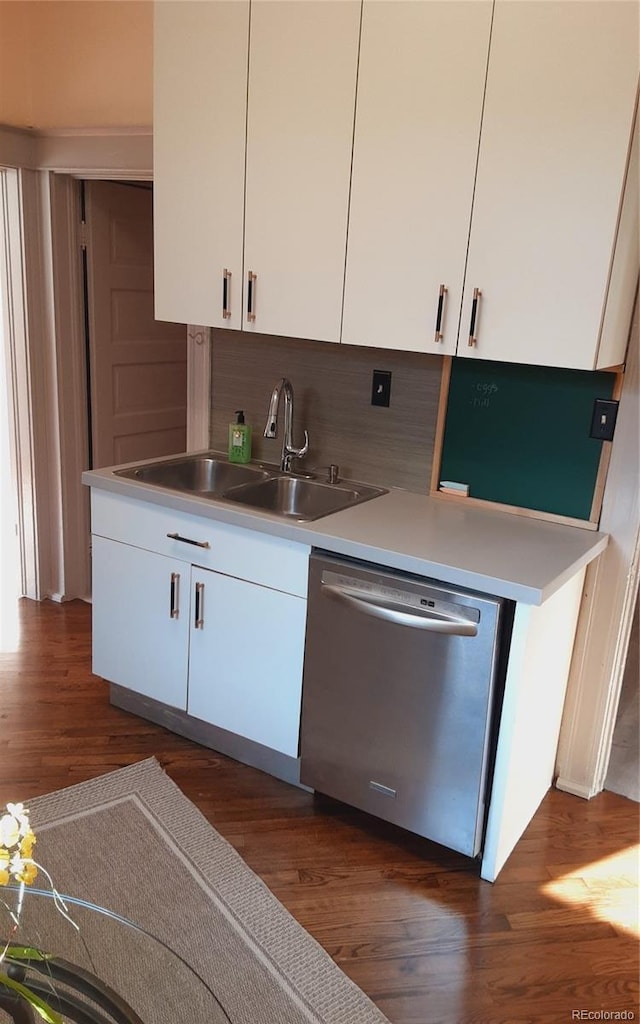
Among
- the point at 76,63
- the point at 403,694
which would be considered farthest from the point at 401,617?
the point at 76,63

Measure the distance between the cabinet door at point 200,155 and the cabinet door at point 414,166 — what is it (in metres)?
0.45

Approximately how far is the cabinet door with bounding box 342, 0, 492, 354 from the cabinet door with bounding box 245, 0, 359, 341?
0.06m

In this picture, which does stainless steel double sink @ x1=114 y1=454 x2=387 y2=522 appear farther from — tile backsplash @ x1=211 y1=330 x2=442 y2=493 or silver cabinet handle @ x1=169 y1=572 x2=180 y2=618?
silver cabinet handle @ x1=169 y1=572 x2=180 y2=618

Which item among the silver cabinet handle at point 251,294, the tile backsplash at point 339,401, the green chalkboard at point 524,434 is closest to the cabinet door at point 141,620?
the tile backsplash at point 339,401

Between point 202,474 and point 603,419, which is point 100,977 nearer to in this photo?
point 603,419

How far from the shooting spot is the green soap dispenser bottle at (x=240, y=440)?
319 cm

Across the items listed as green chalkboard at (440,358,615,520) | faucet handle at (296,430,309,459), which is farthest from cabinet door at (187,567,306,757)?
green chalkboard at (440,358,615,520)

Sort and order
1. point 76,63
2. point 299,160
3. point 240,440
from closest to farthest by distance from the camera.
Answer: point 299,160 < point 240,440 < point 76,63

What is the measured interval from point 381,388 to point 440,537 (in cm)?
72

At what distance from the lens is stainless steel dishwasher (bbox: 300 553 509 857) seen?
7.23 feet

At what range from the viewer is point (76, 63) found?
11.6ft

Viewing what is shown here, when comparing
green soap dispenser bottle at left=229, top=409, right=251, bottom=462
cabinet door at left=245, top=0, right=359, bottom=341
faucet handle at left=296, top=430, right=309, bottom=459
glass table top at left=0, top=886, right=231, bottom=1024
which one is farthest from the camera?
green soap dispenser bottle at left=229, top=409, right=251, bottom=462

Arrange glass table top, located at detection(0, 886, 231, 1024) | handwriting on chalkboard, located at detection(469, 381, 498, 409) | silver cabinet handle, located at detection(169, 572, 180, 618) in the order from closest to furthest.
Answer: glass table top, located at detection(0, 886, 231, 1024) → handwriting on chalkboard, located at detection(469, 381, 498, 409) → silver cabinet handle, located at detection(169, 572, 180, 618)

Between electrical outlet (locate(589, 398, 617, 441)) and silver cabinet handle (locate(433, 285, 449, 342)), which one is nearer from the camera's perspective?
silver cabinet handle (locate(433, 285, 449, 342))
